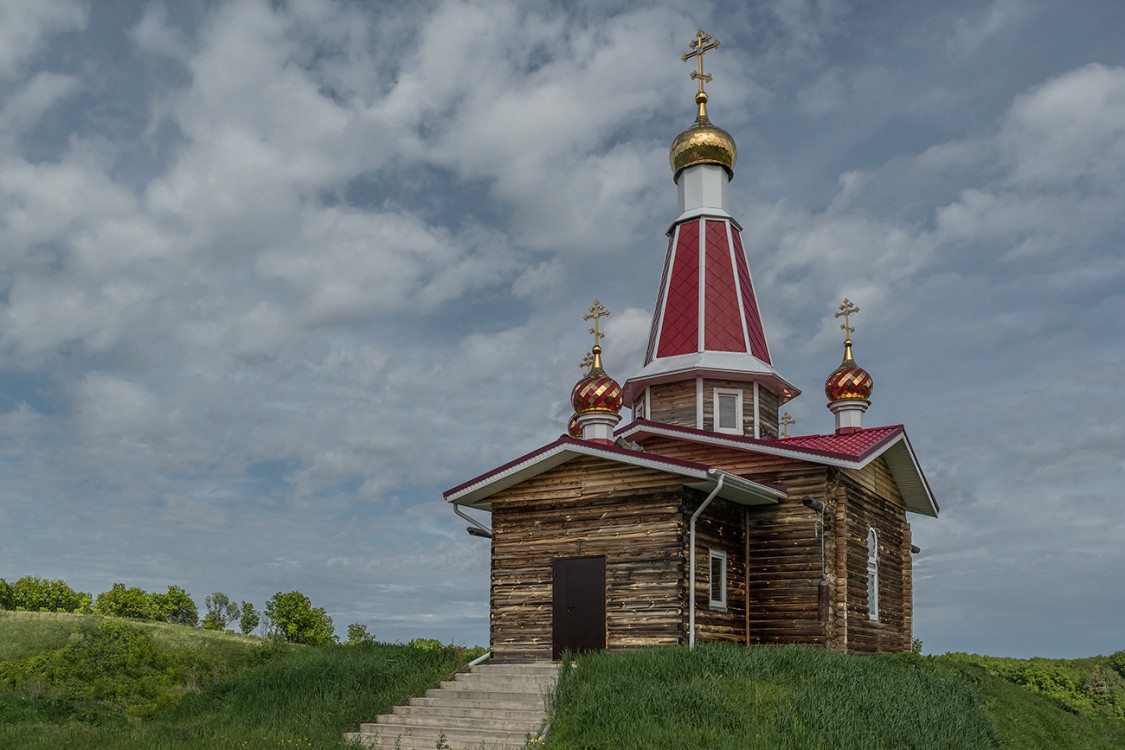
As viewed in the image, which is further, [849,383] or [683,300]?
[683,300]

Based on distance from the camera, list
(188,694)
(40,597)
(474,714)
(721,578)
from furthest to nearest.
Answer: (40,597), (188,694), (721,578), (474,714)

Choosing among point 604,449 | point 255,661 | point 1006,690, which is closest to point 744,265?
point 604,449

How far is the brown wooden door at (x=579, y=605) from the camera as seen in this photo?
1625 cm

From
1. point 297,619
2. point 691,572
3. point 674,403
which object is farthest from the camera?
point 297,619

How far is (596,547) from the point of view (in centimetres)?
1650

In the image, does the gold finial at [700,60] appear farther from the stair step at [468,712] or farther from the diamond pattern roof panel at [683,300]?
the stair step at [468,712]

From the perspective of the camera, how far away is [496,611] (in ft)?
57.0

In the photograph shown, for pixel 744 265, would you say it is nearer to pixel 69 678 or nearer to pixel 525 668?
pixel 525 668

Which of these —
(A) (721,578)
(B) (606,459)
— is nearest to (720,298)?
(B) (606,459)

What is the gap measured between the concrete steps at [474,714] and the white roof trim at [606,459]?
307 cm

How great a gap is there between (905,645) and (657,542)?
27.5ft

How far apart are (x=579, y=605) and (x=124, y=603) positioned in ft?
80.4

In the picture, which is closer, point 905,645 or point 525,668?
point 525,668

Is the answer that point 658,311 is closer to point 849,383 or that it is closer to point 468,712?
point 849,383
